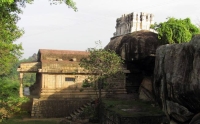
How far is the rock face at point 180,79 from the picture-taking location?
7836 mm

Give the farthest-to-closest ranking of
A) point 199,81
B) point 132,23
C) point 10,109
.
→ point 132,23 → point 10,109 → point 199,81

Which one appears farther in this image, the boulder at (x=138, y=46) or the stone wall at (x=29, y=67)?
the stone wall at (x=29, y=67)

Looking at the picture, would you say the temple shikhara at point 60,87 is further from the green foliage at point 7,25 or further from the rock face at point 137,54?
the green foliage at point 7,25

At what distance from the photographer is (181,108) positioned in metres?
8.91

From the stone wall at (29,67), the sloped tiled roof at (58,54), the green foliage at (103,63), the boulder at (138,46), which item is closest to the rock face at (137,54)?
the boulder at (138,46)

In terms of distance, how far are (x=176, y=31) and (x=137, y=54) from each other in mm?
3310

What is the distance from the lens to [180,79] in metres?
8.59

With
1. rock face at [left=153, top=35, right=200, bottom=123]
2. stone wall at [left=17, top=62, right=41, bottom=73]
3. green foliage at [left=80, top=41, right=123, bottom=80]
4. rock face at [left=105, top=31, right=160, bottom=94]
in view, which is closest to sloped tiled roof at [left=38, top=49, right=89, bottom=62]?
stone wall at [left=17, top=62, right=41, bottom=73]

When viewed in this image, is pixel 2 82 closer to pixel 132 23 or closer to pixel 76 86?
pixel 76 86

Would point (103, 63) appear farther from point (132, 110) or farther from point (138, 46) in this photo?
point (138, 46)

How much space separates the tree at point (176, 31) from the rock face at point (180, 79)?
8968 millimetres

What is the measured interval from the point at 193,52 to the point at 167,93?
7.15 ft

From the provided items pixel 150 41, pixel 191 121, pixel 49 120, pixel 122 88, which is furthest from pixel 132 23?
pixel 191 121

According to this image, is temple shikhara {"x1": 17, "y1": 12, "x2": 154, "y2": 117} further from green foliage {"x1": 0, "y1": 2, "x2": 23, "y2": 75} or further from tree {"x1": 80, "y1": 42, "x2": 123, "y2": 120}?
green foliage {"x1": 0, "y1": 2, "x2": 23, "y2": 75}
